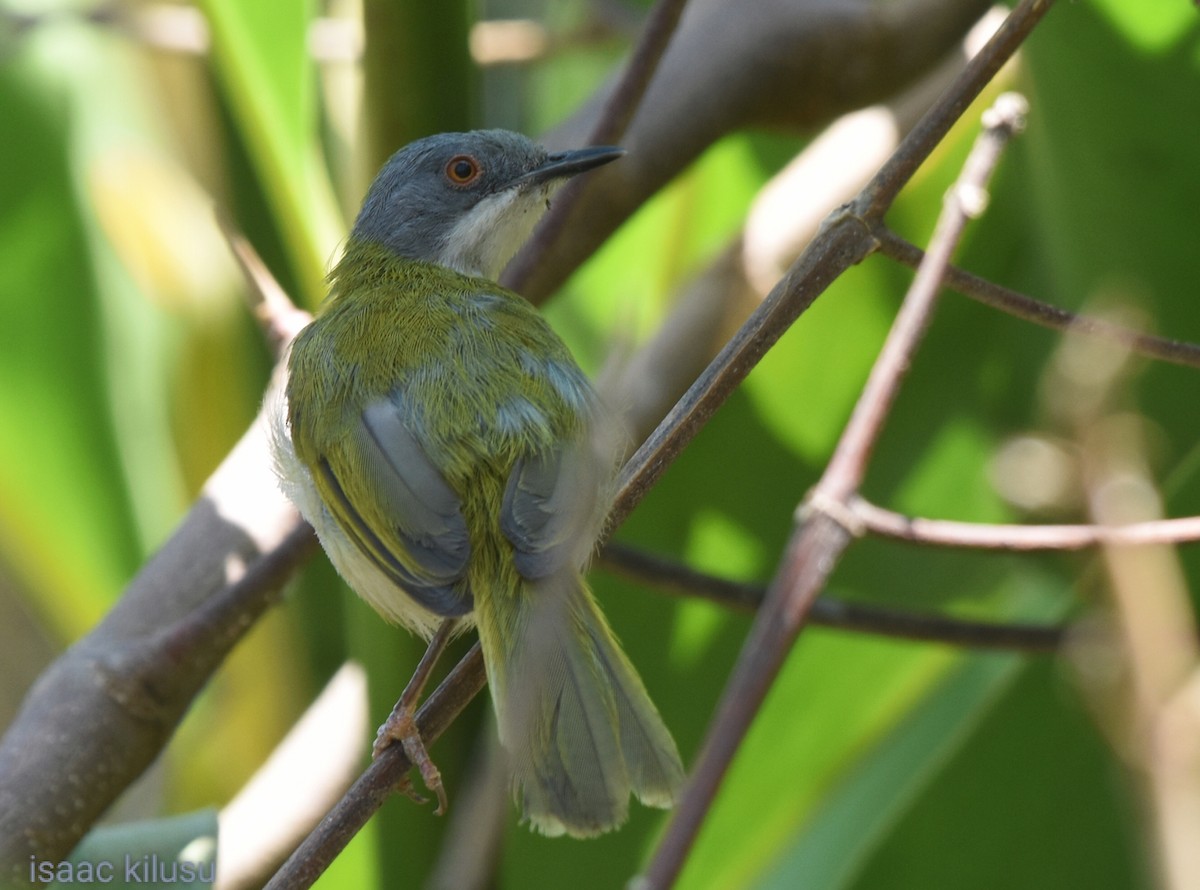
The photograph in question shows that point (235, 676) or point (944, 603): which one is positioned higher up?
point (944, 603)

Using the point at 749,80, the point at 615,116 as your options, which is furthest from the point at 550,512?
the point at 749,80

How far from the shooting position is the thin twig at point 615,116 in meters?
2.63

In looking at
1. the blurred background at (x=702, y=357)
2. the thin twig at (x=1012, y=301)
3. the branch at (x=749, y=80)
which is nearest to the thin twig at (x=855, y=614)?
the blurred background at (x=702, y=357)

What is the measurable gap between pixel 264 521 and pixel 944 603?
1631 mm

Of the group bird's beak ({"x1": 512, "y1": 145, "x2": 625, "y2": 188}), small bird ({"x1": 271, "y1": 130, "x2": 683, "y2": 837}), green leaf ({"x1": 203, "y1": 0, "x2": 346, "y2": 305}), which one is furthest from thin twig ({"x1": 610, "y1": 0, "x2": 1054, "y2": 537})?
green leaf ({"x1": 203, "y1": 0, "x2": 346, "y2": 305})

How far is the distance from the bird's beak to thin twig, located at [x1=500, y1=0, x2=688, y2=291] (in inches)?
1.9

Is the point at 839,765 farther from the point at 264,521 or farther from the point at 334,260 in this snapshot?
the point at 334,260

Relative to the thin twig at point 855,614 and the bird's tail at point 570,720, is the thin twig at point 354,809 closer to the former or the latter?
the bird's tail at point 570,720

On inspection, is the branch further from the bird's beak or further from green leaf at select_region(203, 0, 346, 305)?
green leaf at select_region(203, 0, 346, 305)

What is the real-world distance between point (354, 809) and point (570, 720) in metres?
0.42

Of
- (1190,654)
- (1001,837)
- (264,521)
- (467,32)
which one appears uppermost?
(467,32)

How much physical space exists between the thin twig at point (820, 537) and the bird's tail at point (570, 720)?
463mm

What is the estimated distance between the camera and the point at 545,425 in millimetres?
2395

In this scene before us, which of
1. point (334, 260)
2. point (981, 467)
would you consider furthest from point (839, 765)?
point (334, 260)
